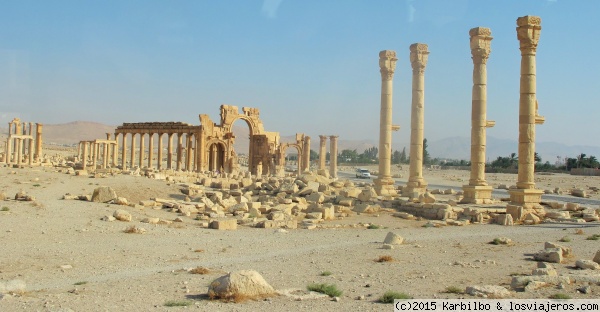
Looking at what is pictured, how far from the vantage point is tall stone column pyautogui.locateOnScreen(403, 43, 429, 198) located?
2850cm

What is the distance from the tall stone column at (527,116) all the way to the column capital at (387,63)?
880 centimetres

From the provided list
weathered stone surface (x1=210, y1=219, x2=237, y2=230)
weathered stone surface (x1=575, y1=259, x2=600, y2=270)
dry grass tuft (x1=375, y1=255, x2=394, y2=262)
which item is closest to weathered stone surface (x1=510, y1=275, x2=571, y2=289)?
weathered stone surface (x1=575, y1=259, x2=600, y2=270)

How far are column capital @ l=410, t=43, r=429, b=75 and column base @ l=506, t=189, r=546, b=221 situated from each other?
8916mm

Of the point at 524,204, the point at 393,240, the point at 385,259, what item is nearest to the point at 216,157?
the point at 524,204

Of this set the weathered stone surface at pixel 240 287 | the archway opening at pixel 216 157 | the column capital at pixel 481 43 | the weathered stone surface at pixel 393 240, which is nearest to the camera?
the weathered stone surface at pixel 240 287

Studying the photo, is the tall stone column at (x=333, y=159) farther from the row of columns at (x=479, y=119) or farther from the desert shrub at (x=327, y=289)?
the desert shrub at (x=327, y=289)

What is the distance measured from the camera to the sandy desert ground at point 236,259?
8430 millimetres

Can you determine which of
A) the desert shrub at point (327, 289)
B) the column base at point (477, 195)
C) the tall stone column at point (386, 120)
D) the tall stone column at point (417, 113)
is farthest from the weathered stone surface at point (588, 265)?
the tall stone column at point (386, 120)

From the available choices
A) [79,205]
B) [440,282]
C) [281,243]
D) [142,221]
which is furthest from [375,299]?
[79,205]

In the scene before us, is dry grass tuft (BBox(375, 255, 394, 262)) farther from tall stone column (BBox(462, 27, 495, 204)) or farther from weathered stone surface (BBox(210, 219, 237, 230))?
tall stone column (BBox(462, 27, 495, 204))

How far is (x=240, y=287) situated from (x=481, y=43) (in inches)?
767

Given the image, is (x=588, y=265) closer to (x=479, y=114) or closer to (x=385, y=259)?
(x=385, y=259)

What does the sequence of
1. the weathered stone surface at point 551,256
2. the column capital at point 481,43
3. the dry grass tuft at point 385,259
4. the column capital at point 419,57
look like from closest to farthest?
the weathered stone surface at point 551,256 < the dry grass tuft at point 385,259 < the column capital at point 481,43 < the column capital at point 419,57

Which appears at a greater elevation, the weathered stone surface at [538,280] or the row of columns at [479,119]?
the row of columns at [479,119]
